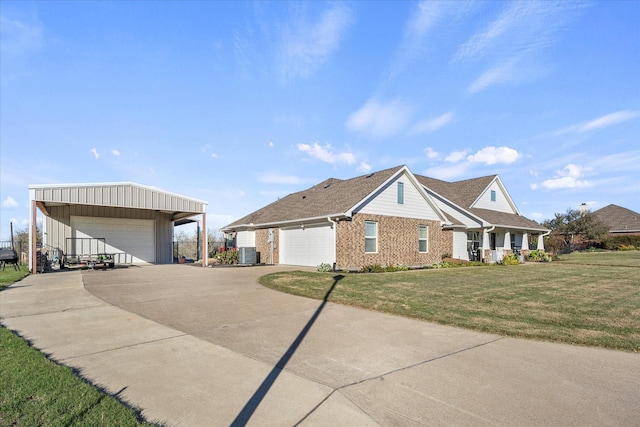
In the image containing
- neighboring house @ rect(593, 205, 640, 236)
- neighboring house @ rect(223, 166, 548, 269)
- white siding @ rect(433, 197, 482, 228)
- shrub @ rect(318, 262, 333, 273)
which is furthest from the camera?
neighboring house @ rect(593, 205, 640, 236)

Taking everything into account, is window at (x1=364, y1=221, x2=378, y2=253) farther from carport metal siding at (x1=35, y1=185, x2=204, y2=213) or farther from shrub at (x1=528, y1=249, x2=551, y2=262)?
shrub at (x1=528, y1=249, x2=551, y2=262)

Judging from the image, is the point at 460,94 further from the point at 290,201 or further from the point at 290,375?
the point at 290,375

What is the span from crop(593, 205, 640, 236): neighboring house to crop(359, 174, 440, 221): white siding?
1598 inches

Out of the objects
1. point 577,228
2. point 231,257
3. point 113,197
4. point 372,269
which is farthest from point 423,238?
point 577,228

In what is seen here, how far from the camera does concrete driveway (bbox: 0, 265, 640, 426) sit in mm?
3277

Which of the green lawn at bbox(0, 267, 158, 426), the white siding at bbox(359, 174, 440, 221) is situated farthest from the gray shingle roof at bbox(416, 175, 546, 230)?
the green lawn at bbox(0, 267, 158, 426)

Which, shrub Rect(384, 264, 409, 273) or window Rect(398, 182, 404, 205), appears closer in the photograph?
shrub Rect(384, 264, 409, 273)

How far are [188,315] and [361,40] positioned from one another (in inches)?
495

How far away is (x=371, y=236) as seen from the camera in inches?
723

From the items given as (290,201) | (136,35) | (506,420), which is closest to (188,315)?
(506,420)

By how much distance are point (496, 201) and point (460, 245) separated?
283 inches

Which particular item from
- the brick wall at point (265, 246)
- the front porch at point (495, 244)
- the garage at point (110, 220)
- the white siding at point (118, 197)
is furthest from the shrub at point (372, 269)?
the front porch at point (495, 244)

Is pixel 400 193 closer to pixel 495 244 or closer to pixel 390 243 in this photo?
pixel 390 243

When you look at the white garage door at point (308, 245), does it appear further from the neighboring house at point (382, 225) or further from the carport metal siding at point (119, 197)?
the carport metal siding at point (119, 197)
